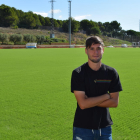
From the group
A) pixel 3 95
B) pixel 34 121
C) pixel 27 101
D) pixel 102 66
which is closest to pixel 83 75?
pixel 102 66

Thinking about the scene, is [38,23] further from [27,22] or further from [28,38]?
[28,38]

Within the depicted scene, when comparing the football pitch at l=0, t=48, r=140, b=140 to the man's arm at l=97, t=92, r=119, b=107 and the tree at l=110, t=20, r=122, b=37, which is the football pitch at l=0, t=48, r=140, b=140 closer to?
the man's arm at l=97, t=92, r=119, b=107

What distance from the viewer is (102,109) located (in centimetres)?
238

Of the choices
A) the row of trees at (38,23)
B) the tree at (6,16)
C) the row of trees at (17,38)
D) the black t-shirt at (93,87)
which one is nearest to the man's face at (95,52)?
the black t-shirt at (93,87)

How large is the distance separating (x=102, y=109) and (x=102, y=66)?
470mm

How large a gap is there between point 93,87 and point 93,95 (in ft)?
0.33

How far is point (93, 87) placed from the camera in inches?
91.1

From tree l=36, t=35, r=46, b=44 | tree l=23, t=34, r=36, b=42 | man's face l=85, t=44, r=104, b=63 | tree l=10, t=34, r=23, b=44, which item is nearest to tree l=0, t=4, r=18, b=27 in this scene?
tree l=36, t=35, r=46, b=44

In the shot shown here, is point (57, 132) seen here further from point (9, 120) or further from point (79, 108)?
point (79, 108)

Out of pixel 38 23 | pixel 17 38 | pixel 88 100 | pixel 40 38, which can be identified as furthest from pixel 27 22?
pixel 88 100

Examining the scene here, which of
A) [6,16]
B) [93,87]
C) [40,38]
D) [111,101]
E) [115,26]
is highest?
[115,26]

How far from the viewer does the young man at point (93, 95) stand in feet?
7.50

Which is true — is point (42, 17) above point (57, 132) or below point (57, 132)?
above

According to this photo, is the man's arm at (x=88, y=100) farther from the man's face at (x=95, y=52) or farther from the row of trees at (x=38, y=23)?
the row of trees at (x=38, y=23)
